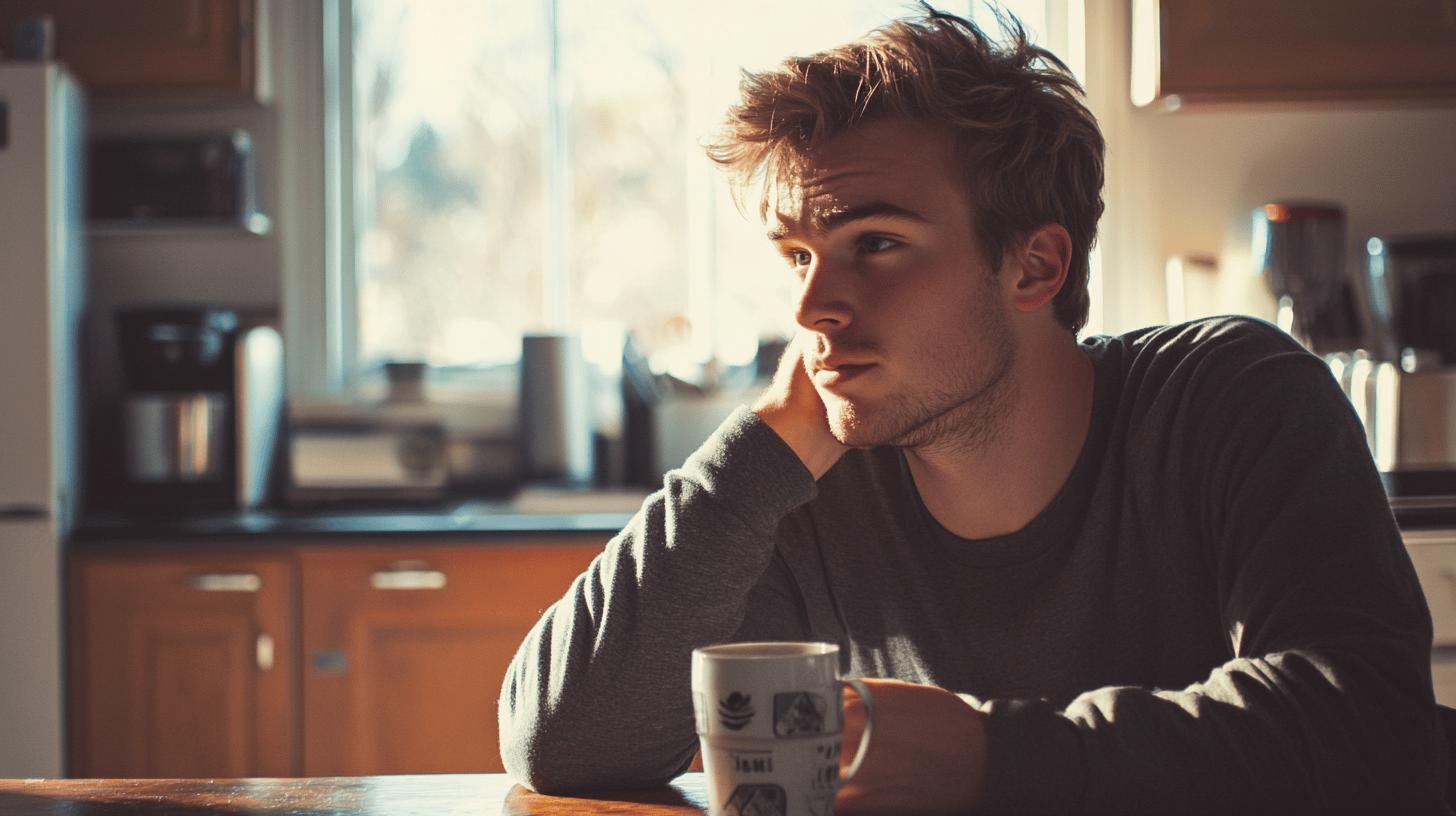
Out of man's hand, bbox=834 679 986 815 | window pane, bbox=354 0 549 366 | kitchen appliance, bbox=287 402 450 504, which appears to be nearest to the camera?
man's hand, bbox=834 679 986 815

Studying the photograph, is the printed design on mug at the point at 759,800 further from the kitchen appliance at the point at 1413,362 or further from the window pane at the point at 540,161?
the window pane at the point at 540,161

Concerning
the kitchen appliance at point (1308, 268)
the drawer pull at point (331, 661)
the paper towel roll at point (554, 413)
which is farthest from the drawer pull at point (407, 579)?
the kitchen appliance at point (1308, 268)

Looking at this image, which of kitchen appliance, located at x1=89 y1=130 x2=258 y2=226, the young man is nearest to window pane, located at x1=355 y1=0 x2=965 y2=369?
kitchen appliance, located at x1=89 y1=130 x2=258 y2=226

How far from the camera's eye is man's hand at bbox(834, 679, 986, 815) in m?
0.87

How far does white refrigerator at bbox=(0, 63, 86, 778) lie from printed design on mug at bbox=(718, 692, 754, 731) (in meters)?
2.22

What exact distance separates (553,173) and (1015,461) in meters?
2.35

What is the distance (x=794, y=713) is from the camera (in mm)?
739

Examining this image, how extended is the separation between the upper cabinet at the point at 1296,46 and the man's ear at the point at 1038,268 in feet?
5.72

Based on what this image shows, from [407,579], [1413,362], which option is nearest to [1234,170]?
[1413,362]

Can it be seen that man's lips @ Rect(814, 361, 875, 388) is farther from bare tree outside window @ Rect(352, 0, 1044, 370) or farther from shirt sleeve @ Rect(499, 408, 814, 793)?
bare tree outside window @ Rect(352, 0, 1044, 370)

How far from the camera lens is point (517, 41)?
3.43m

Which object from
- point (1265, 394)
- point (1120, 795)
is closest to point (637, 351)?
point (1265, 394)

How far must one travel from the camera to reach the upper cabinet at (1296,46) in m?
2.86

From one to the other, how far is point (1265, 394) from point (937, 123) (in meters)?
0.36
